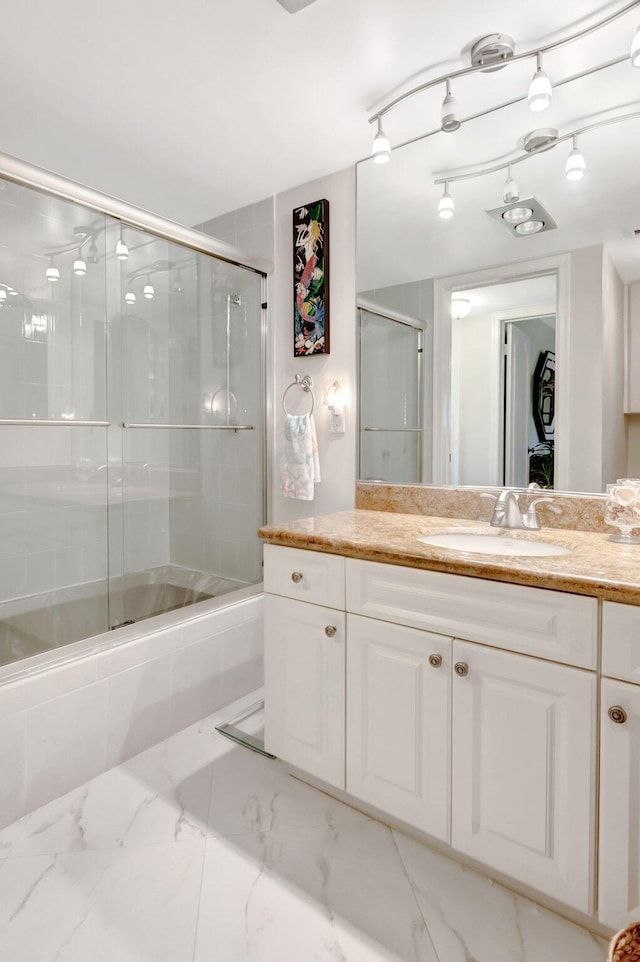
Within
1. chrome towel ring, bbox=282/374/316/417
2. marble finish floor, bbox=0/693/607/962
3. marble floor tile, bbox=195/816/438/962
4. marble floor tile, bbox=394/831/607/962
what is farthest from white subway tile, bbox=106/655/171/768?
chrome towel ring, bbox=282/374/316/417

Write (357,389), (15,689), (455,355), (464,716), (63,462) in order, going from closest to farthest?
1. (464,716)
2. (15,689)
3. (455,355)
4. (357,389)
5. (63,462)

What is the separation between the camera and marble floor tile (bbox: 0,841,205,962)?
1.16 meters

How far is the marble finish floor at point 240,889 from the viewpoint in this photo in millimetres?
1169

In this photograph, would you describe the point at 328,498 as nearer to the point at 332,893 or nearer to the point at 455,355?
the point at 455,355

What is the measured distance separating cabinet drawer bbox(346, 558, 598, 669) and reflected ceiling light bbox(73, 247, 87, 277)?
168 cm

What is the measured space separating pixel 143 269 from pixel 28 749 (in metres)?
1.84

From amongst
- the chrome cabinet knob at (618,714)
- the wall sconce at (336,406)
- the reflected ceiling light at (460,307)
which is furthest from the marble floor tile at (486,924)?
the reflected ceiling light at (460,307)

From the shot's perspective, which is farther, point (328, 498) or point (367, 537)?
point (328, 498)

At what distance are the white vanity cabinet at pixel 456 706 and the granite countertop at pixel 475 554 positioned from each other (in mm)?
36

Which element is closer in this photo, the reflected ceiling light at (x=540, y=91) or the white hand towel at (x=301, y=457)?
the reflected ceiling light at (x=540, y=91)

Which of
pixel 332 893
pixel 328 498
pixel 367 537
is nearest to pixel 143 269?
pixel 328 498

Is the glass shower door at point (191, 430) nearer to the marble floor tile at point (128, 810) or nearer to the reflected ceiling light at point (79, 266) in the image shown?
the reflected ceiling light at point (79, 266)

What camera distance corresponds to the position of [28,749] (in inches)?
61.5

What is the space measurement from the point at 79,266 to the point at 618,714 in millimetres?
2397
